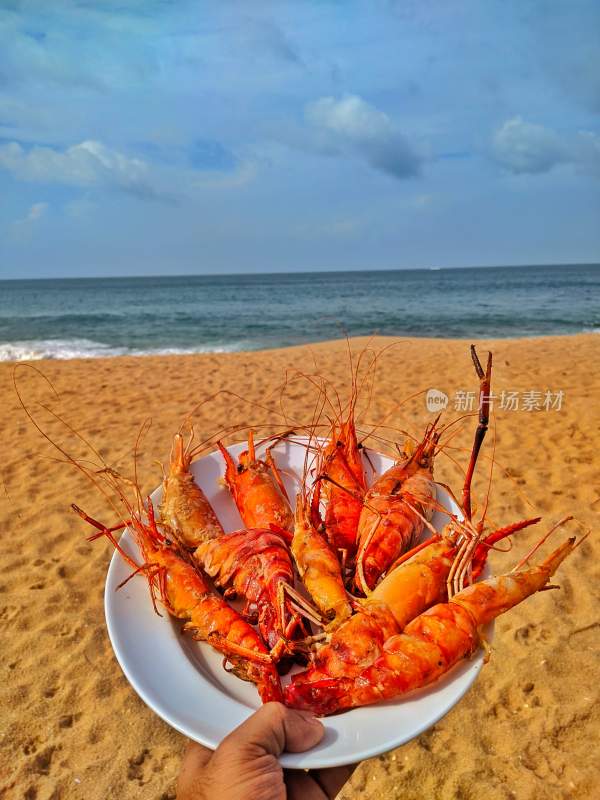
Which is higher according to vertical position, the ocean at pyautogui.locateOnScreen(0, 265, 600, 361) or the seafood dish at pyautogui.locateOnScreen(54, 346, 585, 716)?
the ocean at pyautogui.locateOnScreen(0, 265, 600, 361)

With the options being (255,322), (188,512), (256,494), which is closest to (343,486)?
(256,494)

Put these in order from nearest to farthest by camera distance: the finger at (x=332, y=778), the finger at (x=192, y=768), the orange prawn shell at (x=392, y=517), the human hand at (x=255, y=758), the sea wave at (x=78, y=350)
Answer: the human hand at (x=255, y=758)
the finger at (x=192, y=768)
the finger at (x=332, y=778)
the orange prawn shell at (x=392, y=517)
the sea wave at (x=78, y=350)

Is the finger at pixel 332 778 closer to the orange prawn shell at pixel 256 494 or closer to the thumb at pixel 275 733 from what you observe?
the thumb at pixel 275 733

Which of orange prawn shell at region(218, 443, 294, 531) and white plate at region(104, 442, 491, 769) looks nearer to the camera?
white plate at region(104, 442, 491, 769)

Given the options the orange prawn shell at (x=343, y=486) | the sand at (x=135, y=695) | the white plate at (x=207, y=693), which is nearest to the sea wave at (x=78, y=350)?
the sand at (x=135, y=695)

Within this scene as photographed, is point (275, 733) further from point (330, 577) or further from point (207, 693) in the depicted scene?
point (330, 577)

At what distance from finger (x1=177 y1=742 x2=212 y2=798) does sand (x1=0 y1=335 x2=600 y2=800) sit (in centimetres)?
163

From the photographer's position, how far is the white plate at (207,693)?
145cm

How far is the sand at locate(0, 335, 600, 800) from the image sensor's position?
2.87m

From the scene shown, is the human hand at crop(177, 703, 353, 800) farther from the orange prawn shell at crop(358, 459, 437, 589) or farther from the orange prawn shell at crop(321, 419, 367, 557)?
the orange prawn shell at crop(321, 419, 367, 557)

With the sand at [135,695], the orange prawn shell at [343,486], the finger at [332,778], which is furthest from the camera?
the sand at [135,695]

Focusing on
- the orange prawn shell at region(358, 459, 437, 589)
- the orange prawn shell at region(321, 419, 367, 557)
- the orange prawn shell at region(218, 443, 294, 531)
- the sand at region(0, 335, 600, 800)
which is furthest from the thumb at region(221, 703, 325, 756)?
the sand at region(0, 335, 600, 800)

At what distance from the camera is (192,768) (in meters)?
1.54

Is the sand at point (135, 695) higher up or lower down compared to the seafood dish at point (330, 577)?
lower down
